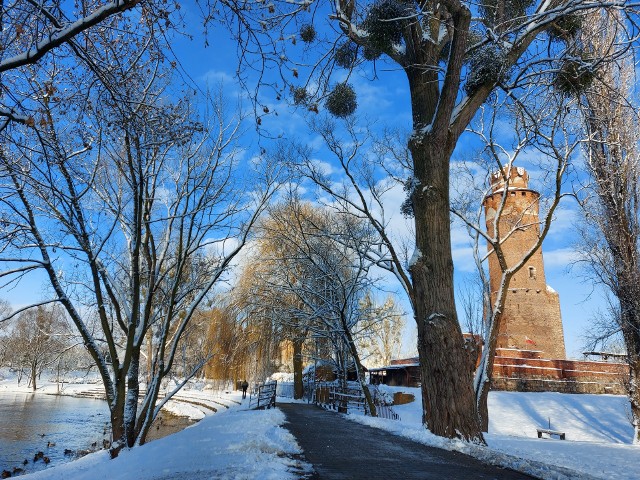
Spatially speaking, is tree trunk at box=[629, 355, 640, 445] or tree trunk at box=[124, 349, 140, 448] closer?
tree trunk at box=[124, 349, 140, 448]

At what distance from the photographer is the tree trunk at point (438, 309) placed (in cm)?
565

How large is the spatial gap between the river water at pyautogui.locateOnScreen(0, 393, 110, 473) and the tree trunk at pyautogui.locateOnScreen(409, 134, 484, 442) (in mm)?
9963

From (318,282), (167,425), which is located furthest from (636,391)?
(167,425)

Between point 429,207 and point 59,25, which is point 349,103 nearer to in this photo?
point 429,207

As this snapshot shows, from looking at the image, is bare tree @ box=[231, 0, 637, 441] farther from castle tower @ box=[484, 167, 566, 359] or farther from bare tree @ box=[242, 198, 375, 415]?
castle tower @ box=[484, 167, 566, 359]

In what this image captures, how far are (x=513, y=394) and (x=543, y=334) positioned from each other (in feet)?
35.7

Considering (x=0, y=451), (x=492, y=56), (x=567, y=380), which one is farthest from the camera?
(x=567, y=380)

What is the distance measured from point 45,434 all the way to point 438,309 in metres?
16.9

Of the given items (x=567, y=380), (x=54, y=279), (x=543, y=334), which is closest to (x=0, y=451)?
(x=54, y=279)

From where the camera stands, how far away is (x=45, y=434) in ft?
54.4

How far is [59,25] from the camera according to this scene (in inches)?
132

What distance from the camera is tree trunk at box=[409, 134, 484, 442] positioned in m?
5.65

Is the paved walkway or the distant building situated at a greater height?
the distant building

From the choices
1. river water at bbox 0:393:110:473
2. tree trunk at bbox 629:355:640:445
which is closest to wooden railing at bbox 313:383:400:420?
tree trunk at bbox 629:355:640:445
